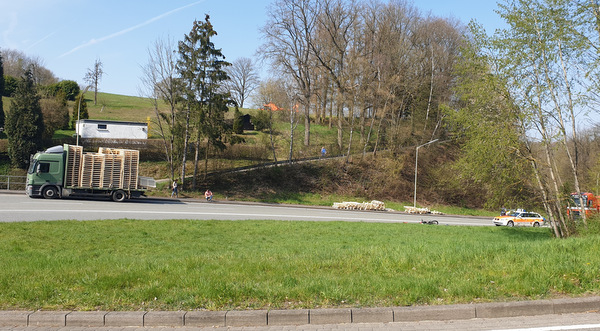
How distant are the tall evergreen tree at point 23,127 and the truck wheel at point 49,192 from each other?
12053mm

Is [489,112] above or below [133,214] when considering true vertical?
above

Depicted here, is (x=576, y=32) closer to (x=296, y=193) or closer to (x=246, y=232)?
(x=246, y=232)

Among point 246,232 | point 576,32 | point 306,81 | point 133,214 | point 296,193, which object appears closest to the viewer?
point 576,32

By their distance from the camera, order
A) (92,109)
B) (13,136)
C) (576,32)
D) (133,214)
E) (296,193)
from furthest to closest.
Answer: (92,109)
(296,193)
(13,136)
(133,214)
(576,32)

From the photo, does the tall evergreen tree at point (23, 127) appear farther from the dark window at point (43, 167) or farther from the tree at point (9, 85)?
the tree at point (9, 85)

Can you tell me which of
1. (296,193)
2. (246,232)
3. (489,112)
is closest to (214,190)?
(296,193)

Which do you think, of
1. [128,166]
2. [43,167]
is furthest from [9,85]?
[128,166]

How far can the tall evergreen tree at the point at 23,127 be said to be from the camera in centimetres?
3972

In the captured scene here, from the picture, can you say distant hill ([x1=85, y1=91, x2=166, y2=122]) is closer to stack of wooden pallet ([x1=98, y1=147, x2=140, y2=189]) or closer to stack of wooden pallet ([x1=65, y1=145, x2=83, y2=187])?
stack of wooden pallet ([x1=98, y1=147, x2=140, y2=189])

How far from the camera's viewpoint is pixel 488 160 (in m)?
19.4

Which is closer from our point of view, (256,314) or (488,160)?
(256,314)

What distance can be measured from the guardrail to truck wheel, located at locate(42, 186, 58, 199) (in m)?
7.50

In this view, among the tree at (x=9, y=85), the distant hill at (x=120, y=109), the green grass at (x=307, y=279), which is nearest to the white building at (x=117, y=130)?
the distant hill at (x=120, y=109)

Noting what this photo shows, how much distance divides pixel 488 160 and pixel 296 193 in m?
27.9
